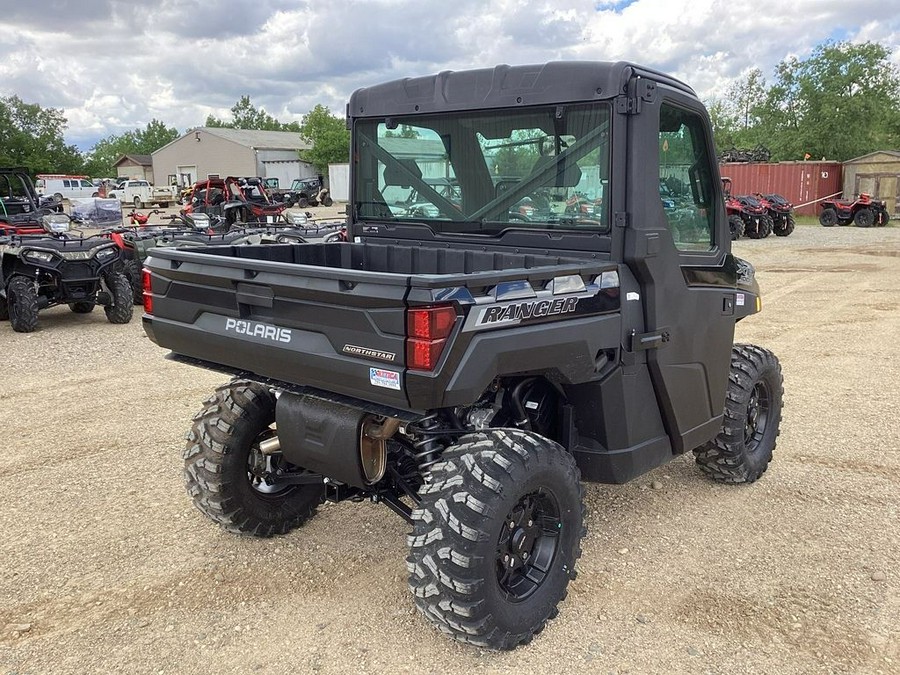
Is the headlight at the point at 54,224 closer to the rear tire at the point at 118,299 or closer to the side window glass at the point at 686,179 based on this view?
the rear tire at the point at 118,299

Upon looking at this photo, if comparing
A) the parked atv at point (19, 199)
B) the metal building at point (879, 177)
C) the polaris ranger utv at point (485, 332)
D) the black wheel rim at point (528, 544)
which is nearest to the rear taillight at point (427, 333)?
the polaris ranger utv at point (485, 332)

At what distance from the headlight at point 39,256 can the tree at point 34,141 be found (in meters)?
50.4

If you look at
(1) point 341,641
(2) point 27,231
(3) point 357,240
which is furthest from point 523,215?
(2) point 27,231

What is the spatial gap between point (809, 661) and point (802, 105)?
4674 cm

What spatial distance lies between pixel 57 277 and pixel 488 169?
7758mm

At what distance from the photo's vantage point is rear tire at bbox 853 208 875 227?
26.3 metres

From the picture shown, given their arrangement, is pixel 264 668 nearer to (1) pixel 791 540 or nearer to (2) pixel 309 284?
(2) pixel 309 284

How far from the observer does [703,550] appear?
3.92m

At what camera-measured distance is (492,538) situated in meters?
2.91

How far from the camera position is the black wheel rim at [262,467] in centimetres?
394

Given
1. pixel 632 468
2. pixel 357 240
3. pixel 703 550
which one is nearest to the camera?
pixel 632 468

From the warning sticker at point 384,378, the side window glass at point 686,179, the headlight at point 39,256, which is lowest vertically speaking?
the warning sticker at point 384,378

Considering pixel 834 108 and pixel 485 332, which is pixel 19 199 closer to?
pixel 485 332

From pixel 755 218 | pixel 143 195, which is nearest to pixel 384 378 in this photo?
pixel 755 218
